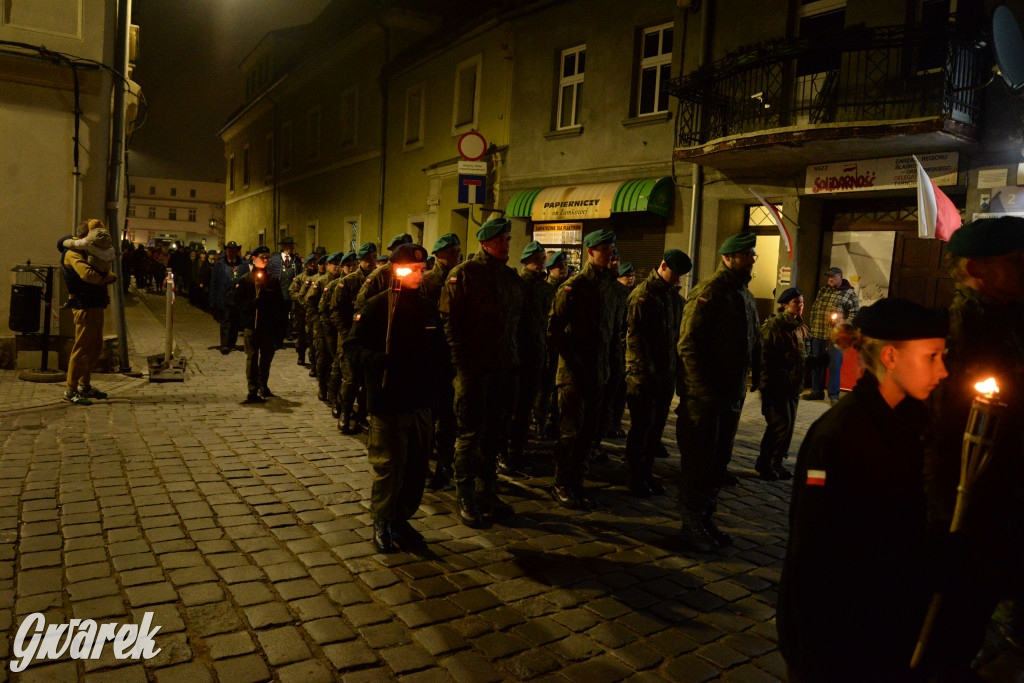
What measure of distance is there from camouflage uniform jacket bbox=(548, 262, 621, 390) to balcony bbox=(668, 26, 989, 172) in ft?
21.8

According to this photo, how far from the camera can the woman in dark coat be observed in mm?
1806

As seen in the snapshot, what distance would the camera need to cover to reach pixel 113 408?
8.74 m

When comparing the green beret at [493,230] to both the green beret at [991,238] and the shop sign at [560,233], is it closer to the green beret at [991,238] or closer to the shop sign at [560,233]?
the green beret at [991,238]

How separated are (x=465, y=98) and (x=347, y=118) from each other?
8860 mm

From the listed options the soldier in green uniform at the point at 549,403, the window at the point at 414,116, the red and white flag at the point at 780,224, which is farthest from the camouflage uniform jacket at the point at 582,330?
the window at the point at 414,116

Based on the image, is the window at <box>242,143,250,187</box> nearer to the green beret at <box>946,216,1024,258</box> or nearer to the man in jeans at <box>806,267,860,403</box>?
the man in jeans at <box>806,267,860,403</box>

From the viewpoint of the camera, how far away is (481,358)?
519cm

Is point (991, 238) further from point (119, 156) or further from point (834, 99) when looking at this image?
point (119, 156)

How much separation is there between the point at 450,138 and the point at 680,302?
15168 mm

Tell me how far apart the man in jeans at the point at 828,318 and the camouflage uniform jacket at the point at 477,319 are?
769 cm

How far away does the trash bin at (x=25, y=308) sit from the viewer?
10367 millimetres

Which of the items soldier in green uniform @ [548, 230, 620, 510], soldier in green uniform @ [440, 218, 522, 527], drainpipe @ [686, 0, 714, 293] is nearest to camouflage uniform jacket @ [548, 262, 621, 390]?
soldier in green uniform @ [548, 230, 620, 510]

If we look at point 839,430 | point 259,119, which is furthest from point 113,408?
point 259,119

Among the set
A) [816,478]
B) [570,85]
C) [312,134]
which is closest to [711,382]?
[816,478]
